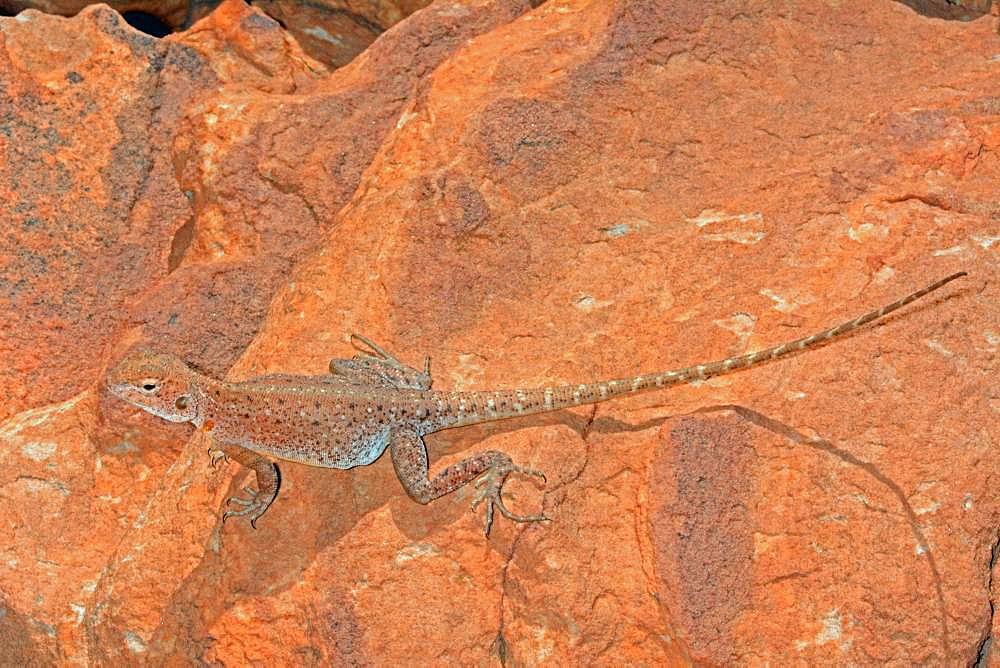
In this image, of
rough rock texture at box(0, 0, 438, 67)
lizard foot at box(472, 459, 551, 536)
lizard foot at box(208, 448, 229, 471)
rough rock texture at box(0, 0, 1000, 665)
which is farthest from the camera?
rough rock texture at box(0, 0, 438, 67)

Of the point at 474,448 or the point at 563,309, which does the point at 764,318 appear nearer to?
the point at 563,309

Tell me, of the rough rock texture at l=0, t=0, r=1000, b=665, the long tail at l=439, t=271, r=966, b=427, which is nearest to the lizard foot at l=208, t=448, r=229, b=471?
the rough rock texture at l=0, t=0, r=1000, b=665

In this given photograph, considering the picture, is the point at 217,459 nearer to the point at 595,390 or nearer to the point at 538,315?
the point at 538,315

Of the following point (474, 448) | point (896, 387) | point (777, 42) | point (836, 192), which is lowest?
point (474, 448)

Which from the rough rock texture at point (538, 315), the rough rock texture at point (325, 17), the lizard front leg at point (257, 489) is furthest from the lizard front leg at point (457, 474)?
the rough rock texture at point (325, 17)

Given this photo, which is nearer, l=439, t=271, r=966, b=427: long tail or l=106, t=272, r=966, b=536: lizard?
l=439, t=271, r=966, b=427: long tail

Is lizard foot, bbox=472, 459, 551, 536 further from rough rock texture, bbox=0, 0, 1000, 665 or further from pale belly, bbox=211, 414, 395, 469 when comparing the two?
pale belly, bbox=211, 414, 395, 469

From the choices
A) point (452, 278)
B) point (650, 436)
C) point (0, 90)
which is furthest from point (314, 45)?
point (650, 436)

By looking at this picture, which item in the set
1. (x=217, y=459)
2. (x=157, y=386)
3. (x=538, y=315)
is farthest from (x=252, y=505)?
(x=538, y=315)

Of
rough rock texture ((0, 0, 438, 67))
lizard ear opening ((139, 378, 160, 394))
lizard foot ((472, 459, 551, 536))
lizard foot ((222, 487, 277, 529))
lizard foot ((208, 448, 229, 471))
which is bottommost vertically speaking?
lizard foot ((208, 448, 229, 471))
